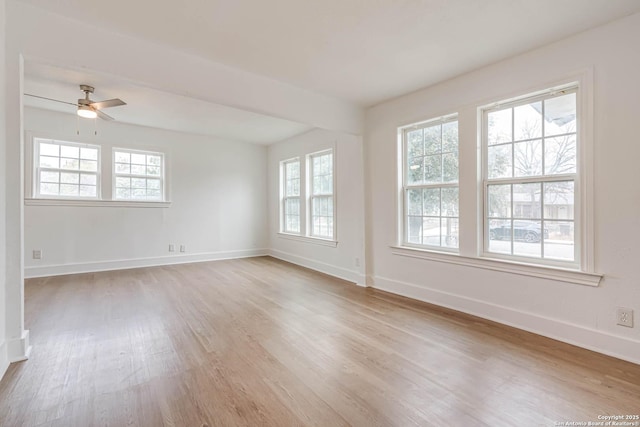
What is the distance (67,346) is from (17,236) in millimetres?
981

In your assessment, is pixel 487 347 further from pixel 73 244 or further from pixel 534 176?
pixel 73 244

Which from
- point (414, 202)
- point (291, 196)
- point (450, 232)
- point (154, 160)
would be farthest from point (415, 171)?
point (154, 160)

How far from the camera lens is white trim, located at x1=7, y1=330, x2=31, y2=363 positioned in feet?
7.04

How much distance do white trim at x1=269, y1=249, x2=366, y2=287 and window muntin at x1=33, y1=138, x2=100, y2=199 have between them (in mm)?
3567

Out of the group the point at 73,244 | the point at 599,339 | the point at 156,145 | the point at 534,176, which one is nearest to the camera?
the point at 599,339

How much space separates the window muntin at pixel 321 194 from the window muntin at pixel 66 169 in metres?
3.80

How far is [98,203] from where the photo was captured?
5.11 metres

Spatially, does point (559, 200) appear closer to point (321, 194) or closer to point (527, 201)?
point (527, 201)

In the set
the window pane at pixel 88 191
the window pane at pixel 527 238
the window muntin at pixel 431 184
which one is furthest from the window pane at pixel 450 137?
the window pane at pixel 88 191

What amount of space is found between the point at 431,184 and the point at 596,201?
152 centimetres

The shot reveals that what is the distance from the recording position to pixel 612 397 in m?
1.77

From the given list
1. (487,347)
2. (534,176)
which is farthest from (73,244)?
(534,176)

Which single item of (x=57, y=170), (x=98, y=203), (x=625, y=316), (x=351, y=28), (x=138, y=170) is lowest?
(x=625, y=316)

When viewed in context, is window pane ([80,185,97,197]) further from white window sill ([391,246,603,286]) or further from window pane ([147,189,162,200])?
white window sill ([391,246,603,286])
